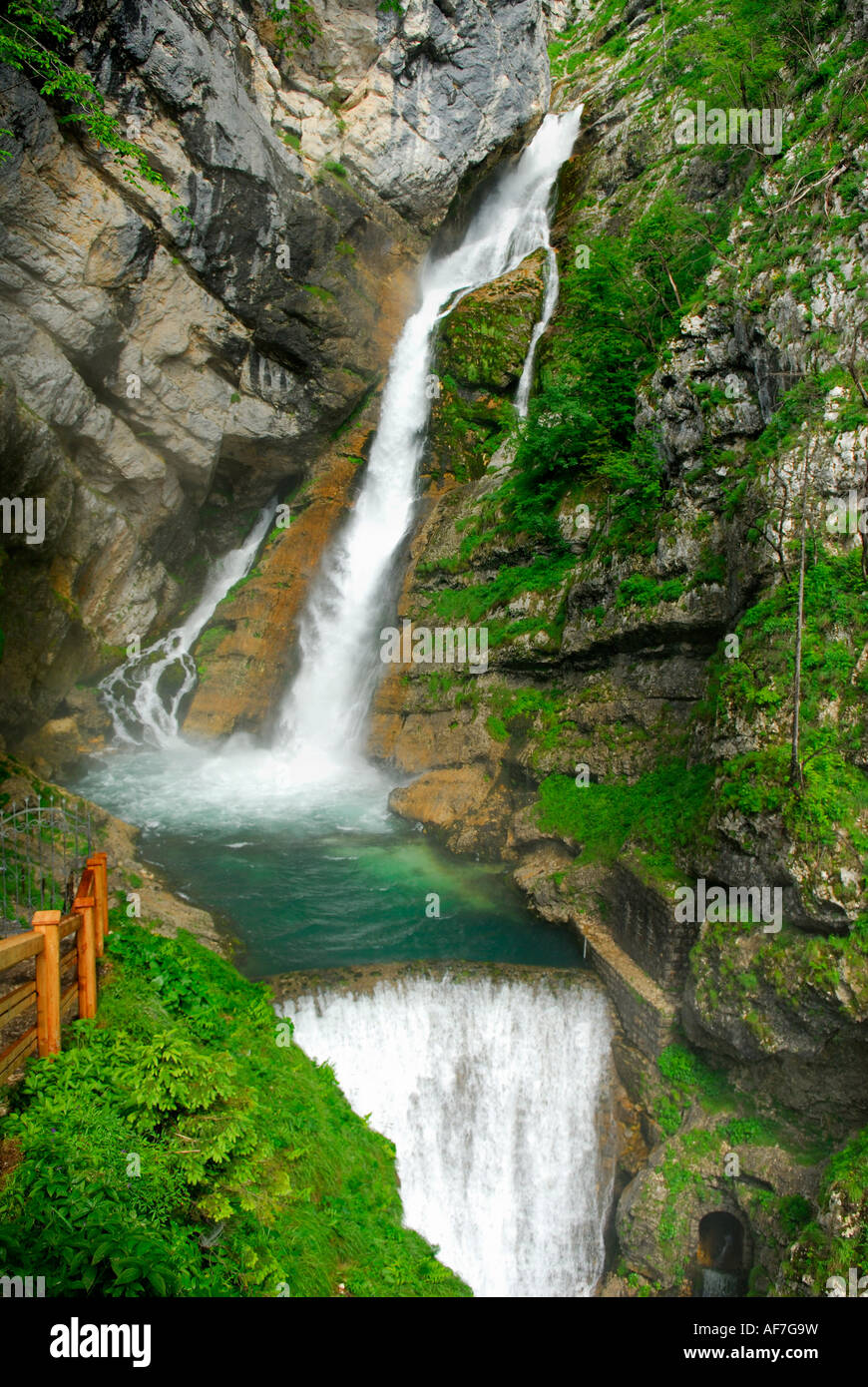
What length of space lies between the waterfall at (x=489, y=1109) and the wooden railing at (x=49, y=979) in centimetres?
398

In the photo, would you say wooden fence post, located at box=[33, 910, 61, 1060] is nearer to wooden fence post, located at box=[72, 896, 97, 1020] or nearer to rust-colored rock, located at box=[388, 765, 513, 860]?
wooden fence post, located at box=[72, 896, 97, 1020]

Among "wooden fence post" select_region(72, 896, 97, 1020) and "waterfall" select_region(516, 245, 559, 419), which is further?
"waterfall" select_region(516, 245, 559, 419)

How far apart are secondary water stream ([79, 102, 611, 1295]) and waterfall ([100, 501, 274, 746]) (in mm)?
57

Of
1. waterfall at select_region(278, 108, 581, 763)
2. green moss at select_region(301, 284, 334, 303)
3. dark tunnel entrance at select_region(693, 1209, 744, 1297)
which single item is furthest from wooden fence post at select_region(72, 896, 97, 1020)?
green moss at select_region(301, 284, 334, 303)

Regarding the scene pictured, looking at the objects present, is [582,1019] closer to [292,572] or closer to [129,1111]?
[129,1111]

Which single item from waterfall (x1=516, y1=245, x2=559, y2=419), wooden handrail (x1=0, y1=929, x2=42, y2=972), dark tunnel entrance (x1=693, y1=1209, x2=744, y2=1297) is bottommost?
dark tunnel entrance (x1=693, y1=1209, x2=744, y2=1297)

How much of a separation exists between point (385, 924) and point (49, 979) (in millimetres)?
7769

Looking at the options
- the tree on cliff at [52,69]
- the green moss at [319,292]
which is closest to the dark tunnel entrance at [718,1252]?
the tree on cliff at [52,69]

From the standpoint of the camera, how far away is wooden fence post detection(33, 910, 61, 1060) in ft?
17.1

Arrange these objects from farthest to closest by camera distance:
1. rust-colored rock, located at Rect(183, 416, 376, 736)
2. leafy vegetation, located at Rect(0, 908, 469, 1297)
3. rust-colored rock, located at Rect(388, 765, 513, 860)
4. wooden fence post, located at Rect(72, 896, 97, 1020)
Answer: rust-colored rock, located at Rect(183, 416, 376, 736) → rust-colored rock, located at Rect(388, 765, 513, 860) → wooden fence post, located at Rect(72, 896, 97, 1020) → leafy vegetation, located at Rect(0, 908, 469, 1297)

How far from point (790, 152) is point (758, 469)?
617 cm

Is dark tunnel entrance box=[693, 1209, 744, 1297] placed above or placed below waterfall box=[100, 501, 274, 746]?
below
